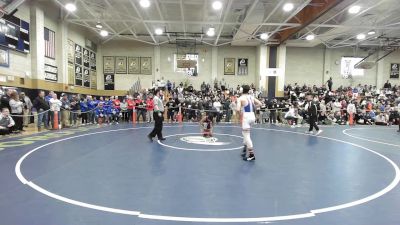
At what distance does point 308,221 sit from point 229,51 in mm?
26796

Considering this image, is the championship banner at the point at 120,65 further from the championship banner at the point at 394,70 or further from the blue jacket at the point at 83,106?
the championship banner at the point at 394,70

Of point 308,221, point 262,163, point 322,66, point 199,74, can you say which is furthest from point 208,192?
point 322,66

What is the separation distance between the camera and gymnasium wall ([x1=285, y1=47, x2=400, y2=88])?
97.0 feet

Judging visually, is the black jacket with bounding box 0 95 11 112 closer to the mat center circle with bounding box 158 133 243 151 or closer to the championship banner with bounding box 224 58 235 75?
the mat center circle with bounding box 158 133 243 151

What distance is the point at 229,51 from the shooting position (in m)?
29.1

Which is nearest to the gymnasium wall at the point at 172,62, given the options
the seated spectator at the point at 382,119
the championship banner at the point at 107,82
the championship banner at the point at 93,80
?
the championship banner at the point at 107,82

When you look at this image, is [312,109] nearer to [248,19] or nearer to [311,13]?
[311,13]

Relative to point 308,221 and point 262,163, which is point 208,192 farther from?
point 262,163

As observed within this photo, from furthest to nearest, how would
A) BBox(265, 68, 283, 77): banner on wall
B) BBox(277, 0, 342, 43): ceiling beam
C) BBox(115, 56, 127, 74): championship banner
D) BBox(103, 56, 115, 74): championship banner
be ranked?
BBox(115, 56, 127, 74): championship banner < BBox(103, 56, 115, 74): championship banner < BBox(265, 68, 283, 77): banner on wall < BBox(277, 0, 342, 43): ceiling beam

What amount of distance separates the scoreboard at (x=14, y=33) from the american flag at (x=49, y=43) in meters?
1.80

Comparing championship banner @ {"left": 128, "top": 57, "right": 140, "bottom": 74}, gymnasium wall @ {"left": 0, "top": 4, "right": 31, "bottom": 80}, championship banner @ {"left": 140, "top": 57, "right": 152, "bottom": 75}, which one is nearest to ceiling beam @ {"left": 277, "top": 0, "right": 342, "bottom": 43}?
championship banner @ {"left": 140, "top": 57, "right": 152, "bottom": 75}

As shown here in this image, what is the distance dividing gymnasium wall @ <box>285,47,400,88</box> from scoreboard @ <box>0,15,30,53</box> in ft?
77.9

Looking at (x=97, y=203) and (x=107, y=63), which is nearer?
(x=97, y=203)

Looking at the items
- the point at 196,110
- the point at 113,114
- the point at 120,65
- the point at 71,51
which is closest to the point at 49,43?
the point at 71,51
